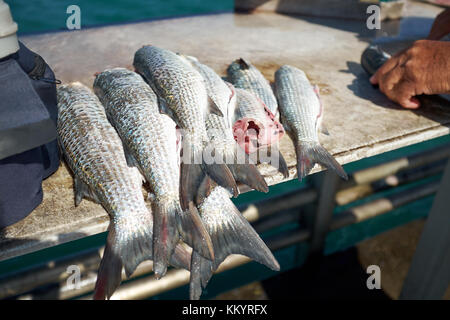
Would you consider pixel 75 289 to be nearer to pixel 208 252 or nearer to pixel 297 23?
pixel 208 252

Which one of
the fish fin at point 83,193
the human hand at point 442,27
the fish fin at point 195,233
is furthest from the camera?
the human hand at point 442,27

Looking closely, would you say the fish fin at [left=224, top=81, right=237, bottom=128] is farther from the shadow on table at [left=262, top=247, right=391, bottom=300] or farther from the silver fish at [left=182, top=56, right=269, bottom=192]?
the shadow on table at [left=262, top=247, right=391, bottom=300]

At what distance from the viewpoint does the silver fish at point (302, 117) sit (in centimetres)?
203

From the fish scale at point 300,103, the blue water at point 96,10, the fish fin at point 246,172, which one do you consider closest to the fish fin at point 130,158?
the fish fin at point 246,172

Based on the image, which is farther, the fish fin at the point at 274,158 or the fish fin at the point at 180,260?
the fish fin at the point at 274,158

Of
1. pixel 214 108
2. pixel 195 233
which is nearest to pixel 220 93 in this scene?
pixel 214 108

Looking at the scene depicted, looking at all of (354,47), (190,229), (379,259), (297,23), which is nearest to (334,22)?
(297,23)

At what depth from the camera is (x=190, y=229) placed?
5.05 feet

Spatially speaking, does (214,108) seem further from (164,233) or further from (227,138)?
(164,233)

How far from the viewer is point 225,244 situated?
1604 millimetres

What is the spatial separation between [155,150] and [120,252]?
550 millimetres

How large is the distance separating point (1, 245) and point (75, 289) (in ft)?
6.16

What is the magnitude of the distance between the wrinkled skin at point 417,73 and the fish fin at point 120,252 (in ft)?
7.20

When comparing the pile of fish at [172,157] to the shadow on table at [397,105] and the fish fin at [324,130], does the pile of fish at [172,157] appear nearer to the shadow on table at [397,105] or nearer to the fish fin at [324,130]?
the fish fin at [324,130]
